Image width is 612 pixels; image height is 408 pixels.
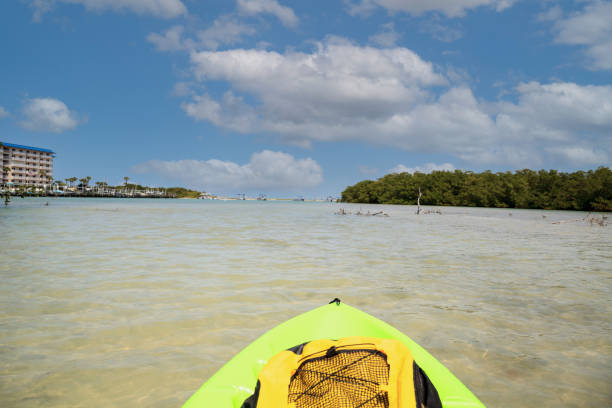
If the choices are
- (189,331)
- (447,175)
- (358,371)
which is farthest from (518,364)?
(447,175)

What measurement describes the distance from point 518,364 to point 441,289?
114 inches

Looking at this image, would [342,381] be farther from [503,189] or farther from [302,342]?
[503,189]

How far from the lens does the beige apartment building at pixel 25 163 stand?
9874cm

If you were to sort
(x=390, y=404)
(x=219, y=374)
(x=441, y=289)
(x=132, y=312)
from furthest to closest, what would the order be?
(x=441, y=289) → (x=132, y=312) → (x=219, y=374) → (x=390, y=404)

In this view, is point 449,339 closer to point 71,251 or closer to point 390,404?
point 390,404

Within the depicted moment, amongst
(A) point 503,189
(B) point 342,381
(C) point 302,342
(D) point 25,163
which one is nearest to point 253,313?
(C) point 302,342

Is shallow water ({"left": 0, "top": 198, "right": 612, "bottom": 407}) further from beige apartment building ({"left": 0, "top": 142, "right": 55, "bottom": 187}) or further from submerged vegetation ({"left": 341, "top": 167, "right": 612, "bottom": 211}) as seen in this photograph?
beige apartment building ({"left": 0, "top": 142, "right": 55, "bottom": 187})

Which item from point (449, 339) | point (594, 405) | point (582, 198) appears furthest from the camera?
point (582, 198)

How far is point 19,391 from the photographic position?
2.89 metres

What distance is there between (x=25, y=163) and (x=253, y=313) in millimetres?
136263

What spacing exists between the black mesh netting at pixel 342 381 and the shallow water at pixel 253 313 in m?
1.53

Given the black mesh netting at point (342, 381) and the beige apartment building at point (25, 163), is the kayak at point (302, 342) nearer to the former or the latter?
the black mesh netting at point (342, 381)

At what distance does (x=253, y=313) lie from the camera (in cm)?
490

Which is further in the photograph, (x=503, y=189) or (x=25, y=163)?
(x=25, y=163)
